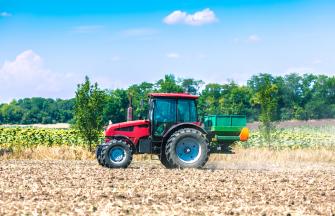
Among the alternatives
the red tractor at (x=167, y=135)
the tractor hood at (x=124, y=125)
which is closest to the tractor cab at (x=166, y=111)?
the red tractor at (x=167, y=135)

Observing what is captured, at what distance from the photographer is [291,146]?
32.5 m

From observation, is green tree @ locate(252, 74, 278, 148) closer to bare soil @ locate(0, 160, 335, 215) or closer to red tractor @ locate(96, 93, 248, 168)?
red tractor @ locate(96, 93, 248, 168)

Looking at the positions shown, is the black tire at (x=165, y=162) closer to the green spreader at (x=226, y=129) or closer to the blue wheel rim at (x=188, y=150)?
the blue wheel rim at (x=188, y=150)

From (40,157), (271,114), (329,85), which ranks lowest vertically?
(40,157)

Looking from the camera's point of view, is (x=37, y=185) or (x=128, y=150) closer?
(x=37, y=185)

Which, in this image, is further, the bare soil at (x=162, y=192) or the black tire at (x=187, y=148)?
the black tire at (x=187, y=148)

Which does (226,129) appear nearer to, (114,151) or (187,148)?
(187,148)

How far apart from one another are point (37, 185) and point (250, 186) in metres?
4.97

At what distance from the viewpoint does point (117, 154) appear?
17531mm

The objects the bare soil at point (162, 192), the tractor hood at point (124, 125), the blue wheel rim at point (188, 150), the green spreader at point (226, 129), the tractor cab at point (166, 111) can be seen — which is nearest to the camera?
the bare soil at point (162, 192)

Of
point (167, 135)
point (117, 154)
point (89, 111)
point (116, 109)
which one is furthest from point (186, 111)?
point (116, 109)

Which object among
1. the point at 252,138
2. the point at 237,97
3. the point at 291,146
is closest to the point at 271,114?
the point at 291,146

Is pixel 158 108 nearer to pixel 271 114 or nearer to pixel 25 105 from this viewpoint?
pixel 271 114

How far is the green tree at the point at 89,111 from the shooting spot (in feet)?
86.3
